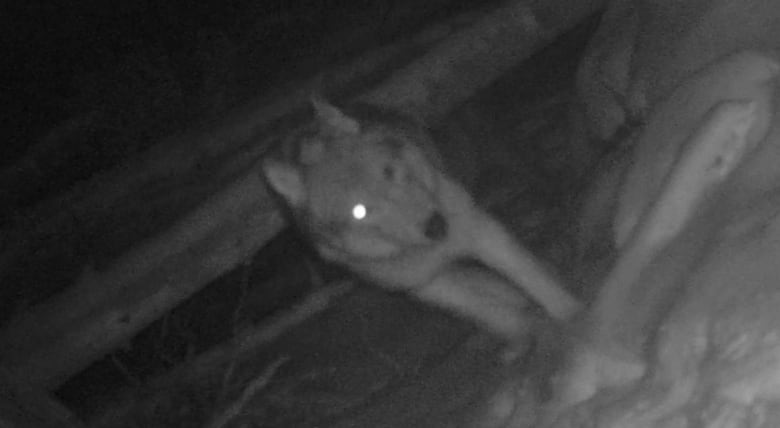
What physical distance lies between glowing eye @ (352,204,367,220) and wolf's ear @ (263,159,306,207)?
0.06 m

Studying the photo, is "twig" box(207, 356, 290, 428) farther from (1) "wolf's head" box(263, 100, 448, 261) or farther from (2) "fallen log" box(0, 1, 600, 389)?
(1) "wolf's head" box(263, 100, 448, 261)

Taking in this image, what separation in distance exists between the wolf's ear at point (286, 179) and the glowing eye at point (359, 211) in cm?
6

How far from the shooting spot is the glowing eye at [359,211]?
99cm

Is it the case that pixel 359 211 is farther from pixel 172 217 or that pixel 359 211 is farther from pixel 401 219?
pixel 172 217

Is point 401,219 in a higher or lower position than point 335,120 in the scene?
lower

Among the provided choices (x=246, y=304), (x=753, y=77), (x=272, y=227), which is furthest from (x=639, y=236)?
(x=246, y=304)

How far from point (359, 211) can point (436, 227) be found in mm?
92

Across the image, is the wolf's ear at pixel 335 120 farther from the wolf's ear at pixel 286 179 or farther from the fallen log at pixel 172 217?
the fallen log at pixel 172 217

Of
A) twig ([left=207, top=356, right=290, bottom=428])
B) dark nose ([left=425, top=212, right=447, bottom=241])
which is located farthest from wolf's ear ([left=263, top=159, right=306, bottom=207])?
twig ([left=207, top=356, right=290, bottom=428])

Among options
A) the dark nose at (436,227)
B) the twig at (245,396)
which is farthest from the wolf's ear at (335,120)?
the twig at (245,396)

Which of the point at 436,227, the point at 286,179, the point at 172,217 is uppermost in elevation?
the point at 172,217

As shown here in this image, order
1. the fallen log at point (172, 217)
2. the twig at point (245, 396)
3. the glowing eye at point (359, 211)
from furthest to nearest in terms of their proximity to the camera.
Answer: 1. the twig at point (245, 396)
2. the fallen log at point (172, 217)
3. the glowing eye at point (359, 211)

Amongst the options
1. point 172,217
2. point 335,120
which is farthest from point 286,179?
point 172,217

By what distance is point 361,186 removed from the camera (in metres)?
0.99
